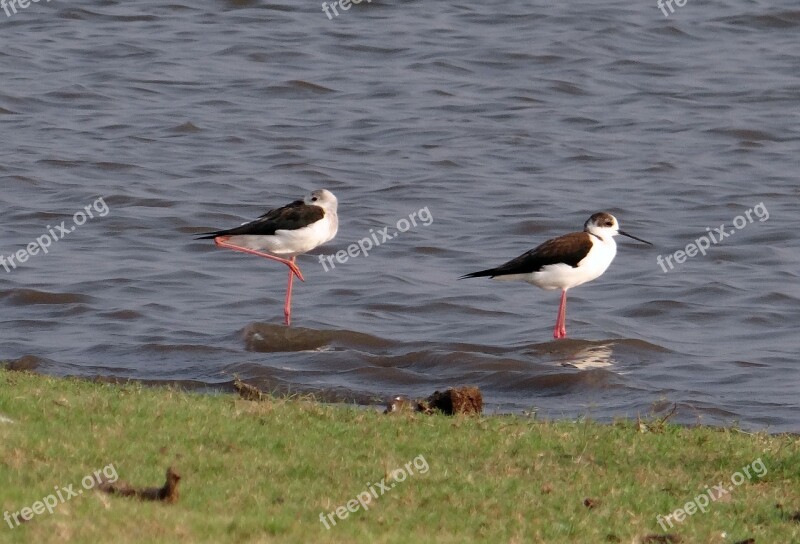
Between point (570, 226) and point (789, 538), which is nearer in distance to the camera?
point (789, 538)

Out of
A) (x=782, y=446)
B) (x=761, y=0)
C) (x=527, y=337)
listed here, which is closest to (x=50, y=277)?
(x=527, y=337)

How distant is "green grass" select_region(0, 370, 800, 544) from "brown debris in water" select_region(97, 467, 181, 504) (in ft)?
0.31

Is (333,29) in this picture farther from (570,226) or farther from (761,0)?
(570,226)

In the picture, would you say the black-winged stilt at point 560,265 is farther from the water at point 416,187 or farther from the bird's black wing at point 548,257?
the water at point 416,187

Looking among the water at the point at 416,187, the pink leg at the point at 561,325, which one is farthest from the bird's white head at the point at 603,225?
the water at the point at 416,187

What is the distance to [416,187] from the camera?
21484mm

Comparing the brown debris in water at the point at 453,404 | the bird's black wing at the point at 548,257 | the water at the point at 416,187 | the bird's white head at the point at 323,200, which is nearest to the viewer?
the brown debris in water at the point at 453,404

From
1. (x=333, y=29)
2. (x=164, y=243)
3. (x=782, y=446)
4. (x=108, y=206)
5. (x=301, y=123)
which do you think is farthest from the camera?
(x=333, y=29)

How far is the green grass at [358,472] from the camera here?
6.50 metres

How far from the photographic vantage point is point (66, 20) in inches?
1233

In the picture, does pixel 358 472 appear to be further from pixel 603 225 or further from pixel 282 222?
pixel 603 225

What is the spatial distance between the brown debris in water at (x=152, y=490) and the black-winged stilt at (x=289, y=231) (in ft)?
28.9

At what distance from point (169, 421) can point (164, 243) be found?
10.7m

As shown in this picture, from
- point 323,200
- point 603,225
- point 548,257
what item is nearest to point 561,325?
point 548,257
